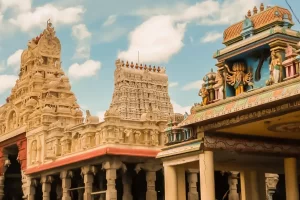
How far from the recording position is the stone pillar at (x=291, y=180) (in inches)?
623

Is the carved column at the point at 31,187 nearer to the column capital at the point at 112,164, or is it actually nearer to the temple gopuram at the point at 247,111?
the column capital at the point at 112,164

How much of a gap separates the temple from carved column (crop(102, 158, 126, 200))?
0.17 ft

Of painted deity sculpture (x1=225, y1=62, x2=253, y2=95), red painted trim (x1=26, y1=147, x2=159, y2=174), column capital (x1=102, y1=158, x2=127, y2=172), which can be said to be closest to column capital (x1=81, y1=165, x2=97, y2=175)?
red painted trim (x1=26, y1=147, x2=159, y2=174)

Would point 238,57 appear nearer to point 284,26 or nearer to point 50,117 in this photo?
point 284,26

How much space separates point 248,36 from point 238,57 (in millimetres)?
668

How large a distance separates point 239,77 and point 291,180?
394 centimetres

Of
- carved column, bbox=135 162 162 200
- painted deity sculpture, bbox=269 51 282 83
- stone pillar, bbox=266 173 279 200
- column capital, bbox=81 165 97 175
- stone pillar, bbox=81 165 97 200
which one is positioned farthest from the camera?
stone pillar, bbox=266 173 279 200

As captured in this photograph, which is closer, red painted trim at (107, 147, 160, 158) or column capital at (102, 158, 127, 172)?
red painted trim at (107, 147, 160, 158)

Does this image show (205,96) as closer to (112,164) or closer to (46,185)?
(112,164)

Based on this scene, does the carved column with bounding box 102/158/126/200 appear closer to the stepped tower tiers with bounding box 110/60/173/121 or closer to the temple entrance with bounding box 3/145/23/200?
the temple entrance with bounding box 3/145/23/200

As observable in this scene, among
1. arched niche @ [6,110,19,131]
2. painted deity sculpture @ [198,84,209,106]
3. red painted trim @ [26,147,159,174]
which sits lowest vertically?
red painted trim @ [26,147,159,174]

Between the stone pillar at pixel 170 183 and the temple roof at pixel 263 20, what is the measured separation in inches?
169

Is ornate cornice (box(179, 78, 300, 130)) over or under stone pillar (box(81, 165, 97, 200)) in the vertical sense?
over

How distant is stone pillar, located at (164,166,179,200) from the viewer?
1639 cm
